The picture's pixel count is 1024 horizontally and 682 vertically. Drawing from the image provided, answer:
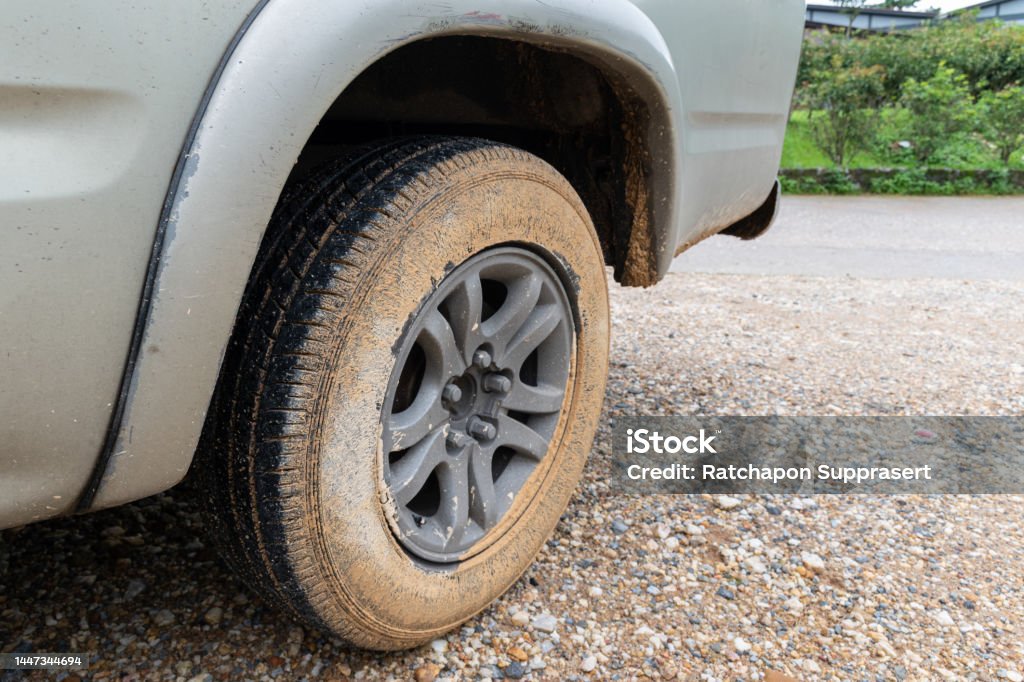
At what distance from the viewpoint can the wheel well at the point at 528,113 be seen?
179cm

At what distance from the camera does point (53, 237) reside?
93cm

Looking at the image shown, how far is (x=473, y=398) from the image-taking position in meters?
1.70

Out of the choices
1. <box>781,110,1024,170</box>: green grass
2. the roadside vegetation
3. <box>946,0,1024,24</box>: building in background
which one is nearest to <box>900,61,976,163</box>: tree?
the roadside vegetation

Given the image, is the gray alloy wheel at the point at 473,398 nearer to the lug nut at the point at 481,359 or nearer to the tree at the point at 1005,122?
the lug nut at the point at 481,359

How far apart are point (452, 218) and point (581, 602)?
965mm

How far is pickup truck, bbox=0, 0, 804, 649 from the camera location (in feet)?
3.14

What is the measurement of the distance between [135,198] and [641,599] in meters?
1.42

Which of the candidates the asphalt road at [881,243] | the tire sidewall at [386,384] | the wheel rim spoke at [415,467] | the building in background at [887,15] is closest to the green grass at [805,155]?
the asphalt road at [881,243]

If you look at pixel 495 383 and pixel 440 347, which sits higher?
pixel 440 347

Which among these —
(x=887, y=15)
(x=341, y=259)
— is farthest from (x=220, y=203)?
(x=887, y=15)

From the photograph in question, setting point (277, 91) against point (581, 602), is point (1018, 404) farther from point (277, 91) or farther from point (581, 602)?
point (277, 91)

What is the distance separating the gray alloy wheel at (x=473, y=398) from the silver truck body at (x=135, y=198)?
0.40 metres

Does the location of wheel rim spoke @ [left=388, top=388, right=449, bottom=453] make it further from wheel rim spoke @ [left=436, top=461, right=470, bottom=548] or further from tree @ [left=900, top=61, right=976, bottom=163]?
tree @ [left=900, top=61, right=976, bottom=163]

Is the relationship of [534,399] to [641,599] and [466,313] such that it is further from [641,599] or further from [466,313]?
[641,599]
